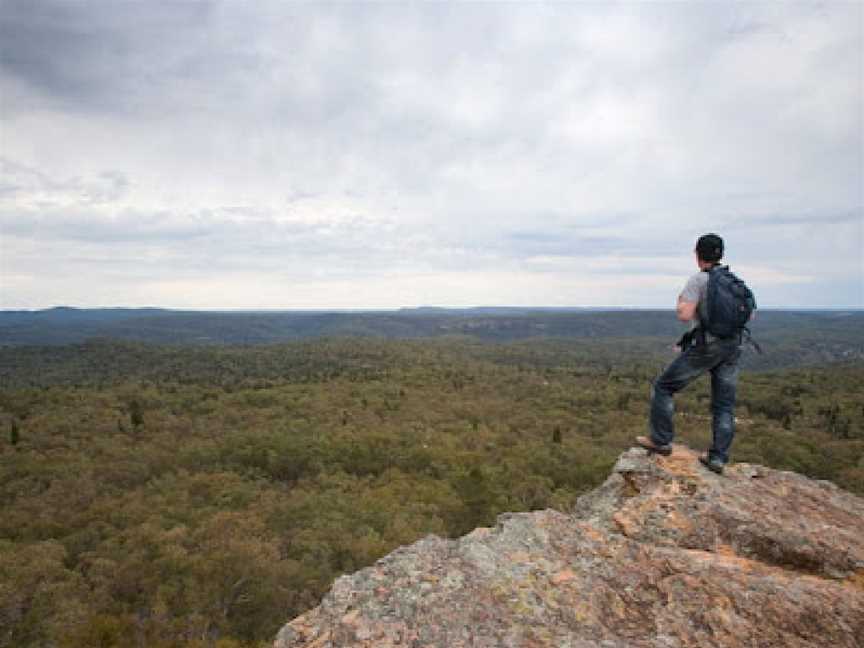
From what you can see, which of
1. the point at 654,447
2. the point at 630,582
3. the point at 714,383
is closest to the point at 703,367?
the point at 714,383

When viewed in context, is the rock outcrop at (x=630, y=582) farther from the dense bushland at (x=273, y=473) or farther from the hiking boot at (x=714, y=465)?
the dense bushland at (x=273, y=473)

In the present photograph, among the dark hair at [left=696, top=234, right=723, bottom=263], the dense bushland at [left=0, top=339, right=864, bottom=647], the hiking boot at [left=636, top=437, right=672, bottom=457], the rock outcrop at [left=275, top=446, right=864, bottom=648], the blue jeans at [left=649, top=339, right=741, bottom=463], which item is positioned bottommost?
the dense bushland at [left=0, top=339, right=864, bottom=647]

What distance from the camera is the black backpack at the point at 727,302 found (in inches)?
283

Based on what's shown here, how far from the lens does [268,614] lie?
26.0 metres

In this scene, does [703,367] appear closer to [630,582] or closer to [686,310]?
[686,310]

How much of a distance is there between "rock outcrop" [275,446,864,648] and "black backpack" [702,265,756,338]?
87.7 inches

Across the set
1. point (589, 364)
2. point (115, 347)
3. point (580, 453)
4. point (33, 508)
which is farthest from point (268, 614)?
point (115, 347)

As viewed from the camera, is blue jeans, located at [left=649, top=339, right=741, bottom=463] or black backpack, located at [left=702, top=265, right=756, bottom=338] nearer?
black backpack, located at [left=702, top=265, right=756, bottom=338]

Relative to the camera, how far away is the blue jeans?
761 cm

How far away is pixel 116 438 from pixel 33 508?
14.8m

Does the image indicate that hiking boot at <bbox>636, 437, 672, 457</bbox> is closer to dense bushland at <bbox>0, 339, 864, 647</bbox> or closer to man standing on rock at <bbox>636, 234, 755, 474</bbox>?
man standing on rock at <bbox>636, 234, 755, 474</bbox>

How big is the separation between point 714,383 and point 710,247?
2.15m

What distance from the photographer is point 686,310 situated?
290 inches

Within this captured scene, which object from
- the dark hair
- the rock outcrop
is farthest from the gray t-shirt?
the rock outcrop
